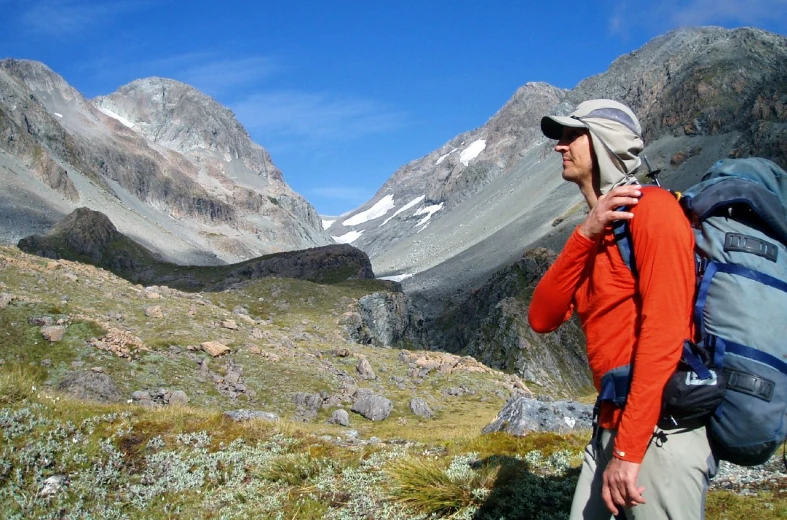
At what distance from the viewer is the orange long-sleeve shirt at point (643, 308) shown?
3.62 meters

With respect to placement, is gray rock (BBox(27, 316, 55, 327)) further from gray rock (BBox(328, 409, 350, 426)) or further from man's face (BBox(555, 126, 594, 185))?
man's face (BBox(555, 126, 594, 185))

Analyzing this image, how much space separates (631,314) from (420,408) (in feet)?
87.0

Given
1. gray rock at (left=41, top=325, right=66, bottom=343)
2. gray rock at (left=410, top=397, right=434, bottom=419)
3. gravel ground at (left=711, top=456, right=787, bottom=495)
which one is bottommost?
gray rock at (left=410, top=397, right=434, bottom=419)

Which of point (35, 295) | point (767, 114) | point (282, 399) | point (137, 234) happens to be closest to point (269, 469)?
point (282, 399)

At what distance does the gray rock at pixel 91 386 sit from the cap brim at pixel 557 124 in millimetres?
18778

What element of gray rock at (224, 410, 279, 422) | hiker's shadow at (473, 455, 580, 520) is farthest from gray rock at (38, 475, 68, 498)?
hiker's shadow at (473, 455, 580, 520)

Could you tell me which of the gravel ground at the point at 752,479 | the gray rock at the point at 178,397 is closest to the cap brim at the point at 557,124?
the gravel ground at the point at 752,479

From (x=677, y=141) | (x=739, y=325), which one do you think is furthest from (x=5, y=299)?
(x=677, y=141)

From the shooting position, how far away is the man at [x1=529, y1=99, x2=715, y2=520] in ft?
12.0

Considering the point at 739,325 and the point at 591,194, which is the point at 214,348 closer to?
the point at 591,194

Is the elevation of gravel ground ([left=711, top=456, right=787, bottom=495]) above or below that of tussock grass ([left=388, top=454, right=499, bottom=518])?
below

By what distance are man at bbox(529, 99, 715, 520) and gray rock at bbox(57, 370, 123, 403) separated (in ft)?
61.8

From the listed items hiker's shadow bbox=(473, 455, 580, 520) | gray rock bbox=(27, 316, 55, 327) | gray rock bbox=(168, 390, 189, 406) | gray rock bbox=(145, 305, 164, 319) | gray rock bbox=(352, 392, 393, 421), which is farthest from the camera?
gray rock bbox=(145, 305, 164, 319)

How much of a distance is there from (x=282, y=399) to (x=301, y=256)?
48404 millimetres
